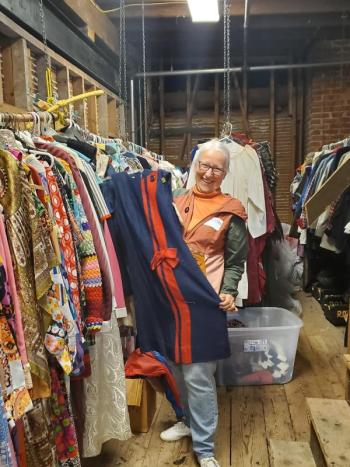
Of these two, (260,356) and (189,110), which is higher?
(189,110)

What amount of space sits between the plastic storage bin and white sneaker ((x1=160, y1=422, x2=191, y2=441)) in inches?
22.3

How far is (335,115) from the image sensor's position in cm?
504

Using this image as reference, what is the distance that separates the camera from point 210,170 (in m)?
1.66

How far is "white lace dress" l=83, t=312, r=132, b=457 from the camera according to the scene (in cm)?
149

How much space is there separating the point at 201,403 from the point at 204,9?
2722 mm

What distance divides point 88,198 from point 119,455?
126 centimetres

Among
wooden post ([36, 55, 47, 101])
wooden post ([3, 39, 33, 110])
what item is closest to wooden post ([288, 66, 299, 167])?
wooden post ([36, 55, 47, 101])

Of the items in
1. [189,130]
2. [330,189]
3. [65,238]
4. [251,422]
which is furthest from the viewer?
[189,130]

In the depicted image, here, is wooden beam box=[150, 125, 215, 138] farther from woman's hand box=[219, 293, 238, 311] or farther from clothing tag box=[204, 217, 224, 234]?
woman's hand box=[219, 293, 238, 311]

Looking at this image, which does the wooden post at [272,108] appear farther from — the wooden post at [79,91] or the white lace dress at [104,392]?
the white lace dress at [104,392]

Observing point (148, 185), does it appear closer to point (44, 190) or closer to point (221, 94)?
point (44, 190)

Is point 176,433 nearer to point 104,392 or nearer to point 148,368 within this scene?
point 148,368

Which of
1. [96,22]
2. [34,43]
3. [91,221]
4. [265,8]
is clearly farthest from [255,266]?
[265,8]

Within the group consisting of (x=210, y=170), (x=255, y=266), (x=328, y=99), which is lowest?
(x=255, y=266)
